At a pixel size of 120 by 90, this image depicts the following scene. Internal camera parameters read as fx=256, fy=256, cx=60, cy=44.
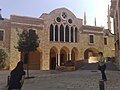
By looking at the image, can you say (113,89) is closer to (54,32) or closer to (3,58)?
(3,58)

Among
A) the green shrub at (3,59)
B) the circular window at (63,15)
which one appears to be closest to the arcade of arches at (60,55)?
the circular window at (63,15)

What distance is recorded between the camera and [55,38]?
3991cm

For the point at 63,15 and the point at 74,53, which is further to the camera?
the point at 74,53

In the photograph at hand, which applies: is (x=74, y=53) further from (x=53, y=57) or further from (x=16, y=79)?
(x=16, y=79)

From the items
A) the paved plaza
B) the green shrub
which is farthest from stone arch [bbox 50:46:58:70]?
the paved plaza

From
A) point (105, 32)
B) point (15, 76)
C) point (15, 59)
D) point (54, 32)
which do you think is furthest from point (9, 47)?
point (15, 76)

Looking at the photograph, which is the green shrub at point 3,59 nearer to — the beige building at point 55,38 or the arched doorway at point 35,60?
the beige building at point 55,38

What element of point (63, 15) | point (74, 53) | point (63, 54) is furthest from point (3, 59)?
point (74, 53)

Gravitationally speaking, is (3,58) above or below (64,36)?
below

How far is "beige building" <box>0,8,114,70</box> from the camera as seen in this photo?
35.8m

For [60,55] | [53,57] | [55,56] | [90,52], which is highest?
[90,52]

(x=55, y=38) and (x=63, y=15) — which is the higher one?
(x=63, y=15)

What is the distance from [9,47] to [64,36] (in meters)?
9.45

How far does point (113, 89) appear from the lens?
11984 millimetres
